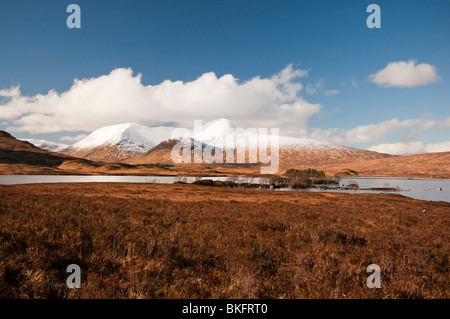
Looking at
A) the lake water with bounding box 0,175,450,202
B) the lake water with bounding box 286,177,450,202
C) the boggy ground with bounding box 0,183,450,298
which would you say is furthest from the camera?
the lake water with bounding box 0,175,450,202

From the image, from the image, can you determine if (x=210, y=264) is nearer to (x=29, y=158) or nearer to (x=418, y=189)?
(x=418, y=189)

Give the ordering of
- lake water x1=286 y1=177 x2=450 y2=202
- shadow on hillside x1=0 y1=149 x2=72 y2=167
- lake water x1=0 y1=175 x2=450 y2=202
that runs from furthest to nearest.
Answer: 1. shadow on hillside x1=0 y1=149 x2=72 y2=167
2. lake water x1=0 y1=175 x2=450 y2=202
3. lake water x1=286 y1=177 x2=450 y2=202

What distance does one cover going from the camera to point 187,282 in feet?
20.1

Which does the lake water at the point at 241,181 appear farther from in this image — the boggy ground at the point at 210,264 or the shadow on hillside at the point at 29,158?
the shadow on hillside at the point at 29,158

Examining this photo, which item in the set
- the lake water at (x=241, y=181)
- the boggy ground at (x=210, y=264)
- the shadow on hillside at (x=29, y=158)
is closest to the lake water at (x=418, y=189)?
the lake water at (x=241, y=181)

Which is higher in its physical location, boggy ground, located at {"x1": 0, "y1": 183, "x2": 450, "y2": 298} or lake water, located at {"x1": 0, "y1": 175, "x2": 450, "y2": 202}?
boggy ground, located at {"x1": 0, "y1": 183, "x2": 450, "y2": 298}

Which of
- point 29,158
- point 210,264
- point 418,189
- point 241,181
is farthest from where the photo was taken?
point 29,158

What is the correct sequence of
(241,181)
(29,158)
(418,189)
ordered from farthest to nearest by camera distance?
(29,158)
(241,181)
(418,189)

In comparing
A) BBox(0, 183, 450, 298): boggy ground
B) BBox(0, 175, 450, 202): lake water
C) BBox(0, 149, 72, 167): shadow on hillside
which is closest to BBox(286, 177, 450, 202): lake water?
BBox(0, 175, 450, 202): lake water

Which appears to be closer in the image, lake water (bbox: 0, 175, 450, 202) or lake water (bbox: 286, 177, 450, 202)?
lake water (bbox: 286, 177, 450, 202)

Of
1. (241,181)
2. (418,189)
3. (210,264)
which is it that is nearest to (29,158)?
(241,181)

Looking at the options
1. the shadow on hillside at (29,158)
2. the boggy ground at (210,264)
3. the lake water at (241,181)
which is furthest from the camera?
the shadow on hillside at (29,158)

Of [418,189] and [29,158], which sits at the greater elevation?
[29,158]

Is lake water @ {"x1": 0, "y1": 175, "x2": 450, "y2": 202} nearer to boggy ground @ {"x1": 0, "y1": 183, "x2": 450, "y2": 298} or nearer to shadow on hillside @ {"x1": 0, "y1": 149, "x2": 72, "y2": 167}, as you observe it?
boggy ground @ {"x1": 0, "y1": 183, "x2": 450, "y2": 298}
